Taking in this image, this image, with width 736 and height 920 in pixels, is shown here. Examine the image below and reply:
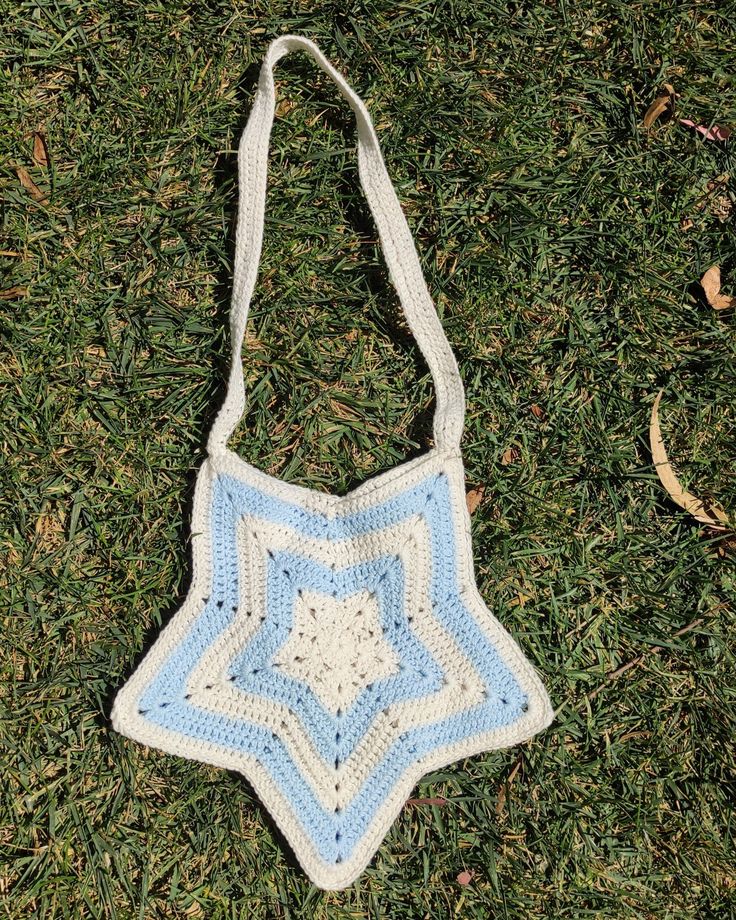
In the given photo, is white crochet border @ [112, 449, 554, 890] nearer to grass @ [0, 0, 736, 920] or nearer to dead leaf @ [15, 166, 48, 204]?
grass @ [0, 0, 736, 920]

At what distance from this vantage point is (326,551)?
1.41 meters

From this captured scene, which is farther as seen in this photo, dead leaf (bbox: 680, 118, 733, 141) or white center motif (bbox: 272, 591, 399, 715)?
dead leaf (bbox: 680, 118, 733, 141)

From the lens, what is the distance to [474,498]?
58.6 inches

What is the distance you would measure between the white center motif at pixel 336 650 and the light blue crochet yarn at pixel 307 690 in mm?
16

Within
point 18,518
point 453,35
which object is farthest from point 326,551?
point 453,35

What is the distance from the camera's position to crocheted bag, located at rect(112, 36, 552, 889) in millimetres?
1363

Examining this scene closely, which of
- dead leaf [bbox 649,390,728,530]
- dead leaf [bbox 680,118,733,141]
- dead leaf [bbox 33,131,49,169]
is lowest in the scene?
dead leaf [bbox 649,390,728,530]

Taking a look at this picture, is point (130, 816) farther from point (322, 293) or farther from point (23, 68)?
point (23, 68)

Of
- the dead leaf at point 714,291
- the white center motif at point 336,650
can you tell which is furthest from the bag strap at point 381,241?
the dead leaf at point 714,291

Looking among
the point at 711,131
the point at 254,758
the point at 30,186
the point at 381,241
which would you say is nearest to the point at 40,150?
the point at 30,186

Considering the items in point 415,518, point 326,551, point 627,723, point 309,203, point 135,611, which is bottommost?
point 135,611

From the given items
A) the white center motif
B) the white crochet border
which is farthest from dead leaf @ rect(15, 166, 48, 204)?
the white center motif

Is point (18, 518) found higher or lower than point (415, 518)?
lower

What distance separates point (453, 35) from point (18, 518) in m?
1.27
